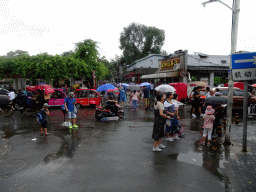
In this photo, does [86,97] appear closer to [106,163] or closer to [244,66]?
[106,163]

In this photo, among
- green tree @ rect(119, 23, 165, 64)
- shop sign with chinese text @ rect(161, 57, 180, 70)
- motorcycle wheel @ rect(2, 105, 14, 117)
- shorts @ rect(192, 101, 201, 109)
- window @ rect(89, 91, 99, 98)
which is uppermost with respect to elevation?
green tree @ rect(119, 23, 165, 64)

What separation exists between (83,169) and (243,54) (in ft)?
17.6

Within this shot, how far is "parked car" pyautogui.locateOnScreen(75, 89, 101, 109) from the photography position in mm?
16953

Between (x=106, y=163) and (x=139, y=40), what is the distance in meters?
52.1

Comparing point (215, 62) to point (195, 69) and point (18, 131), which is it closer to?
point (195, 69)

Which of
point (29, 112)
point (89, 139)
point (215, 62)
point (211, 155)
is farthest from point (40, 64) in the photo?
point (215, 62)

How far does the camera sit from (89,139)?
784 centimetres

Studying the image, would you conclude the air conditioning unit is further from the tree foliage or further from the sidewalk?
the sidewalk

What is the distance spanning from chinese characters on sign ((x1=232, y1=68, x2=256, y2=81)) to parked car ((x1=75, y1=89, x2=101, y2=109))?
1229 cm

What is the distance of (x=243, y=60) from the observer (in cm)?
609

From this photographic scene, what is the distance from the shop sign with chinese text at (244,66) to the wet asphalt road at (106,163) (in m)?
2.31

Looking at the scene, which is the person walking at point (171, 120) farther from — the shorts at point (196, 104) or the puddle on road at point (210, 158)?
the shorts at point (196, 104)

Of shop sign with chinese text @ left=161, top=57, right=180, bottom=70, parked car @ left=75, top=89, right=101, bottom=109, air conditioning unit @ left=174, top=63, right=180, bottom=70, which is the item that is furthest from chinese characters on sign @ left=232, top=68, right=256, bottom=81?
shop sign with chinese text @ left=161, top=57, right=180, bottom=70

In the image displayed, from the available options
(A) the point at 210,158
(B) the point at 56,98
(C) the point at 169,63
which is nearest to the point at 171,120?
(A) the point at 210,158
